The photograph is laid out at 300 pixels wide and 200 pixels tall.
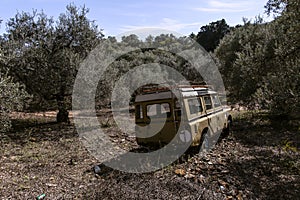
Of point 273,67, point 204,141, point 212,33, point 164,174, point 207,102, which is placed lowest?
point 164,174

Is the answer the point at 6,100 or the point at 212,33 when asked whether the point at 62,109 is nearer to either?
the point at 6,100

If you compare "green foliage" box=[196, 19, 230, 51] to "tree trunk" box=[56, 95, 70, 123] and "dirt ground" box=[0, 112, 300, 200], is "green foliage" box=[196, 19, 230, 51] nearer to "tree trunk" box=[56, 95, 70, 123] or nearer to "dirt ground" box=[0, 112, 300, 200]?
"tree trunk" box=[56, 95, 70, 123]

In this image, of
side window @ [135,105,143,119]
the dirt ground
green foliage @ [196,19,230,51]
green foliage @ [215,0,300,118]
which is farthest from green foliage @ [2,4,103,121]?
green foliage @ [196,19,230,51]

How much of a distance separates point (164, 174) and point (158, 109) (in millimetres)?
2172

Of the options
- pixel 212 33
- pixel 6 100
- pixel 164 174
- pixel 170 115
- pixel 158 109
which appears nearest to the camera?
pixel 164 174

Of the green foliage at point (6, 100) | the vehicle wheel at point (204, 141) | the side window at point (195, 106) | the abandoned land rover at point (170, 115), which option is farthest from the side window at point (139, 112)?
the green foliage at point (6, 100)

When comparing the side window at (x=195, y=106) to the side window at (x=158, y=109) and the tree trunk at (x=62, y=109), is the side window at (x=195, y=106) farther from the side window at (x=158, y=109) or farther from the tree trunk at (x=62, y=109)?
the tree trunk at (x=62, y=109)

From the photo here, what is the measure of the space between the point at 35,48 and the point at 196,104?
967 centimetres

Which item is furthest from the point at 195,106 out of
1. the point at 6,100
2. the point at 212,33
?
the point at 212,33

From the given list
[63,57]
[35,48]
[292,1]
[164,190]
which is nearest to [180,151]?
[164,190]

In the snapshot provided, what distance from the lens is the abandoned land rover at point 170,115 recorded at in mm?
7691

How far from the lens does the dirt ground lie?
580 centimetres

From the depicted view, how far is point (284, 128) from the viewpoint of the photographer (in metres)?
13.1

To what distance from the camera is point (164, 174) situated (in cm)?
680
